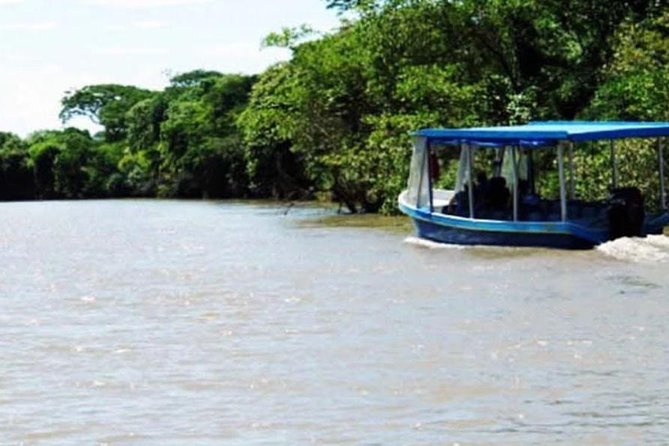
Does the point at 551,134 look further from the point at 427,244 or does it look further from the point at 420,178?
the point at 420,178

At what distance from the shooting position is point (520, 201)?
25.2m

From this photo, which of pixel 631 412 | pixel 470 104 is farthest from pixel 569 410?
pixel 470 104

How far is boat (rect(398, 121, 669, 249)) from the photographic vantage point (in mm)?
23078

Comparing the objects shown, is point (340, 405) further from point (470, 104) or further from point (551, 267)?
point (470, 104)

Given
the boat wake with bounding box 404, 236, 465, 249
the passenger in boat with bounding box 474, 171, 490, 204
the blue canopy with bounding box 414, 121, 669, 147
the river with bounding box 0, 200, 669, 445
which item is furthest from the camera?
the passenger in boat with bounding box 474, 171, 490, 204

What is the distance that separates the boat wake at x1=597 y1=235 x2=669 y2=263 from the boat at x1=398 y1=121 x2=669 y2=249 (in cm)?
35

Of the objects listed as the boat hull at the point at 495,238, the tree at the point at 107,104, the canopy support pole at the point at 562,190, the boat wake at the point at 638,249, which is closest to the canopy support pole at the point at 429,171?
the boat hull at the point at 495,238

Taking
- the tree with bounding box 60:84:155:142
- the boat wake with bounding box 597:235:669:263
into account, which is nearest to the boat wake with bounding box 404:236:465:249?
the boat wake with bounding box 597:235:669:263

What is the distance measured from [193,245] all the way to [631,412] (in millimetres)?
21219

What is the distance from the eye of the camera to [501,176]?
26406mm

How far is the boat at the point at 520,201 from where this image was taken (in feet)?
75.7

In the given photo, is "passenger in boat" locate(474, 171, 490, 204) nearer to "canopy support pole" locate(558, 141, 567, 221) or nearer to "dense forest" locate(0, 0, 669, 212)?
"canopy support pole" locate(558, 141, 567, 221)

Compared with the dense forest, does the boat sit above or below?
below

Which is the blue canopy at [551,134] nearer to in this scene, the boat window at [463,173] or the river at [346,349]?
the boat window at [463,173]
